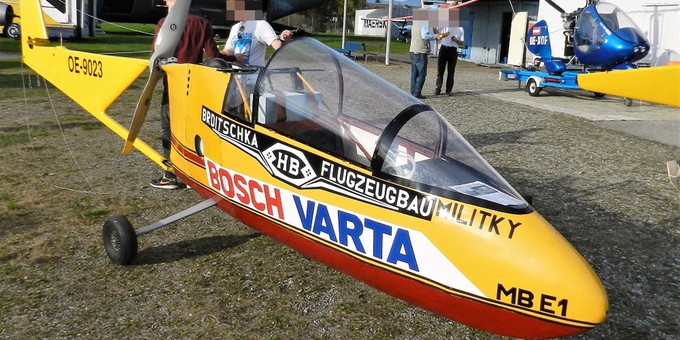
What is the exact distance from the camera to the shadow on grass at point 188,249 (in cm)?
419

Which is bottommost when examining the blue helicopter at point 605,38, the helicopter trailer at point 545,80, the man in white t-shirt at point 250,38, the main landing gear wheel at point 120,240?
the main landing gear wheel at point 120,240

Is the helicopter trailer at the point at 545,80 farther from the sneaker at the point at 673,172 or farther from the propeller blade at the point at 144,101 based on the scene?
the propeller blade at the point at 144,101

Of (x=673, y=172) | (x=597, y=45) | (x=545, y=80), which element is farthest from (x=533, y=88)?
(x=673, y=172)

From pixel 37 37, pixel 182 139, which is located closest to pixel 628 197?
pixel 182 139

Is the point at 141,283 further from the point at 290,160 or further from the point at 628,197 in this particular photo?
the point at 628,197

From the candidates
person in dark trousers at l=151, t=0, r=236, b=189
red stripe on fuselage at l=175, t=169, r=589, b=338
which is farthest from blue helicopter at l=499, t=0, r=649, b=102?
red stripe on fuselage at l=175, t=169, r=589, b=338

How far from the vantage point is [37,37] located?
616 centimetres

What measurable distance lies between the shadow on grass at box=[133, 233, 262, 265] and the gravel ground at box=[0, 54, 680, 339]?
13 mm

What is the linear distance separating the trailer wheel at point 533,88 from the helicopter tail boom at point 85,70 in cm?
1114

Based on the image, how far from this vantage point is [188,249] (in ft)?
14.3

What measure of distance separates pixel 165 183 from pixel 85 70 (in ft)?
4.37

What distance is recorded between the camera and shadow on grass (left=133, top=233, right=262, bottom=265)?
419 cm

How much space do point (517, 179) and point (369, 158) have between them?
3863 millimetres

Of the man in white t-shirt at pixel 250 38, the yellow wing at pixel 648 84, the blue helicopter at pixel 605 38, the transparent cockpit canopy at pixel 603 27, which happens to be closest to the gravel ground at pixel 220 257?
the yellow wing at pixel 648 84
